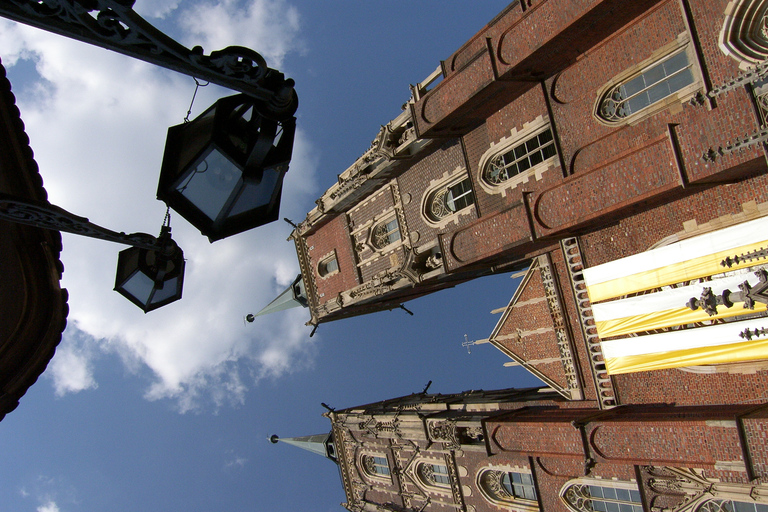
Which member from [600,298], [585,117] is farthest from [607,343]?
[585,117]

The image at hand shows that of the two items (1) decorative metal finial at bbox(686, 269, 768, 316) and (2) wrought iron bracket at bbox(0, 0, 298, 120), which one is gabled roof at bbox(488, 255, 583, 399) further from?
(2) wrought iron bracket at bbox(0, 0, 298, 120)

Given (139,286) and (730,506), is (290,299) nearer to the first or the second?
(730,506)

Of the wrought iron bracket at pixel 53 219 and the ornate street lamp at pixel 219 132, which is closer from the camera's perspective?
the ornate street lamp at pixel 219 132

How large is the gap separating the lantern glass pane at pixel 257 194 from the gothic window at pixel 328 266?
25.0 m

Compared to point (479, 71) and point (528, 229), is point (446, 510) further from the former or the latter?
point (479, 71)

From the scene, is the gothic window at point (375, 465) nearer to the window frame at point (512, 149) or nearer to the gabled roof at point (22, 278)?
the window frame at point (512, 149)

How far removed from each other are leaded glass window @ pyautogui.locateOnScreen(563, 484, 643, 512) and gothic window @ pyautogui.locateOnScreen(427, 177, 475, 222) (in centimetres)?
1141

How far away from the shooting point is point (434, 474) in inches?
985

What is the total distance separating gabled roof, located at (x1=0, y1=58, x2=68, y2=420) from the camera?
5.47 meters

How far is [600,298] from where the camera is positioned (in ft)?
52.7

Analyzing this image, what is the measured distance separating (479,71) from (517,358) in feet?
36.9

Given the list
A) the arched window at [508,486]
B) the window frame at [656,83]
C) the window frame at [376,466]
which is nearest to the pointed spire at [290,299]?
the window frame at [376,466]

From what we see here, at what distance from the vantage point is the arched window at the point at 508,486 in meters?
20.1

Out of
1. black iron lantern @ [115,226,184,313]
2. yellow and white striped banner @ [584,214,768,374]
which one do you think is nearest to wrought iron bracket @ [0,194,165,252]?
black iron lantern @ [115,226,184,313]
